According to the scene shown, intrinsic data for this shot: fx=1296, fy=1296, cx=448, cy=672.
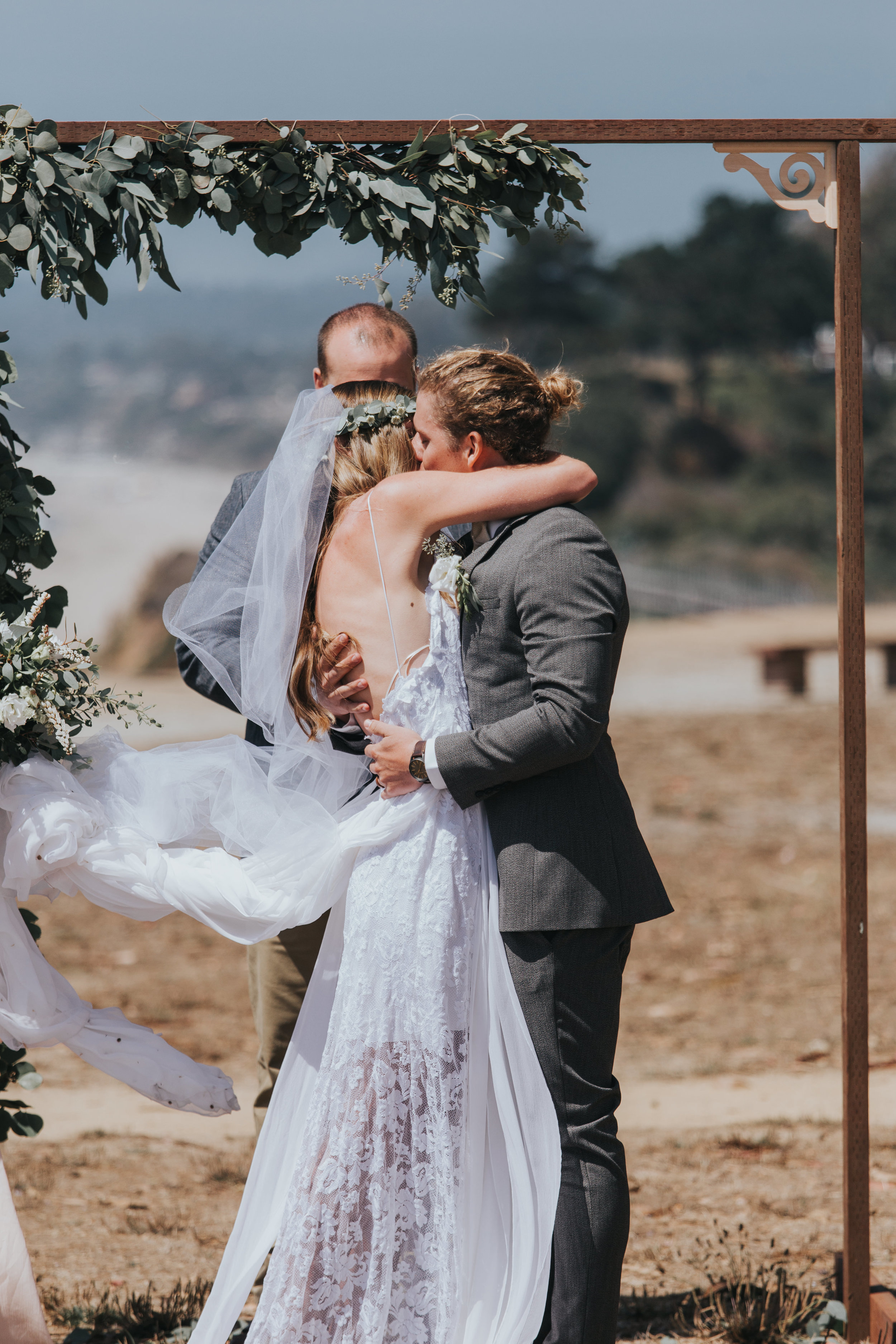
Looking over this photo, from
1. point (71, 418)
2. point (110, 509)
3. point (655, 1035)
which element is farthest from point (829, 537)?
point (655, 1035)

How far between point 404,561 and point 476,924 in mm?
686

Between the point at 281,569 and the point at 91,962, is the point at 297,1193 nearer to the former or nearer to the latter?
the point at 281,569

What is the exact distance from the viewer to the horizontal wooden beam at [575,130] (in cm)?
267

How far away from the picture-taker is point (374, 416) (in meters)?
2.67

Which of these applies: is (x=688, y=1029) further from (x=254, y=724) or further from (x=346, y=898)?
(x=346, y=898)

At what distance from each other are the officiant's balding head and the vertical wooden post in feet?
3.21

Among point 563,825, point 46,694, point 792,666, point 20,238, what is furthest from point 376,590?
point 792,666

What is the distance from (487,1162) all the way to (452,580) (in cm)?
108

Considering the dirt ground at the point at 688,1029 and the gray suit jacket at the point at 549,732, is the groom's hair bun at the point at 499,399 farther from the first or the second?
the dirt ground at the point at 688,1029

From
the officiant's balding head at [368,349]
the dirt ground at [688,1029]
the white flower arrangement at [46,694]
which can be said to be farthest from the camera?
the dirt ground at [688,1029]

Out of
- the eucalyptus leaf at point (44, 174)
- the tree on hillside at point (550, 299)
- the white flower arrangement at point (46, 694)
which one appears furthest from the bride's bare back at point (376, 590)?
the tree on hillside at point (550, 299)

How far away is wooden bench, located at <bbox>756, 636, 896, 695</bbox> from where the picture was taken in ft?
49.7

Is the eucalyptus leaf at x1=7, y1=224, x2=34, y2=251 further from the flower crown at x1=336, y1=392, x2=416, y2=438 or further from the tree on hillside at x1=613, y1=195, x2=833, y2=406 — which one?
the tree on hillside at x1=613, y1=195, x2=833, y2=406

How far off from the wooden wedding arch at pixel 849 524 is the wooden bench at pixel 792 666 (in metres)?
12.8
